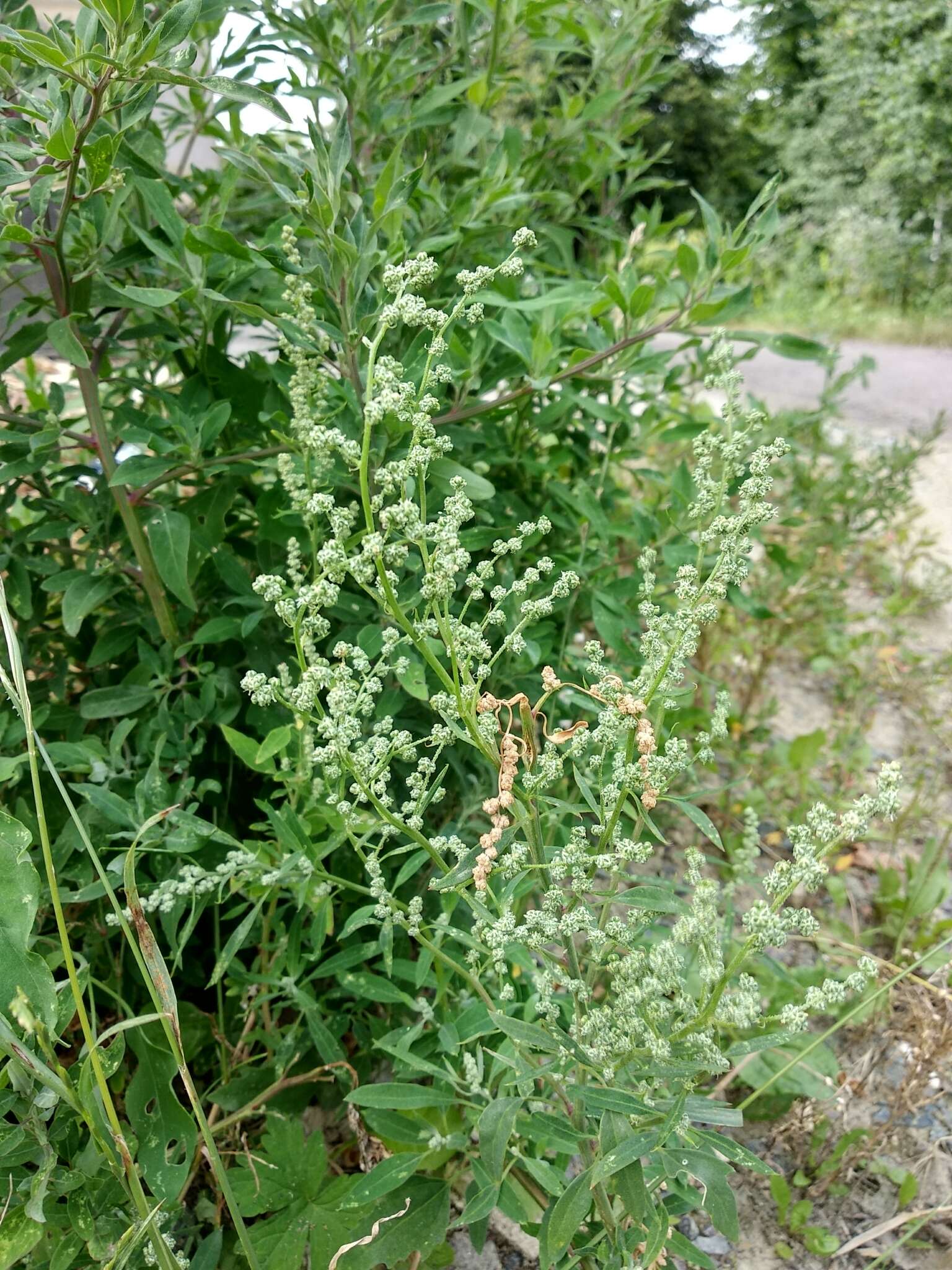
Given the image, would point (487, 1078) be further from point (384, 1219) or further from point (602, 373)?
point (602, 373)

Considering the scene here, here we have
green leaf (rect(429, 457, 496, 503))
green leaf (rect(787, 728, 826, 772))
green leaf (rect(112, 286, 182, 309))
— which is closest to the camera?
green leaf (rect(112, 286, 182, 309))

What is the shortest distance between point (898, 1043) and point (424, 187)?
6.14ft

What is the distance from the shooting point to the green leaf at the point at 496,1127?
3.13 feet

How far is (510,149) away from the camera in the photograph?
1705mm

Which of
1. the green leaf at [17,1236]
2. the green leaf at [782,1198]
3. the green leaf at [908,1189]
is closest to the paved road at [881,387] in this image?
the green leaf at [908,1189]

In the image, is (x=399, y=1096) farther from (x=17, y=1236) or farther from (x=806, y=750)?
(x=806, y=750)

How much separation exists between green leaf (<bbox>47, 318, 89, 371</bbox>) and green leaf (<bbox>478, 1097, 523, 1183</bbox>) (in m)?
1.04

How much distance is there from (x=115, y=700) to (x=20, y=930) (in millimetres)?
517

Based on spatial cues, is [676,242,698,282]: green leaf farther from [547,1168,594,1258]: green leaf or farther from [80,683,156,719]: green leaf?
[547,1168,594,1258]: green leaf

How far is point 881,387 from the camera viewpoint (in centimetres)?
894

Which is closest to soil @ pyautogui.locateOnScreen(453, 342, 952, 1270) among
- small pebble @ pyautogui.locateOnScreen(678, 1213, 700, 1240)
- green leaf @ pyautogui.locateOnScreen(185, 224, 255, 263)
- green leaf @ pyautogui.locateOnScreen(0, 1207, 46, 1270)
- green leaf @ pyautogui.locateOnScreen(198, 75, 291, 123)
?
small pebble @ pyautogui.locateOnScreen(678, 1213, 700, 1240)

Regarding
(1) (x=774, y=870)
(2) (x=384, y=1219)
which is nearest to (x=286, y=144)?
(1) (x=774, y=870)

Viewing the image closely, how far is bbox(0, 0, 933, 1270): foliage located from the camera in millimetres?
932

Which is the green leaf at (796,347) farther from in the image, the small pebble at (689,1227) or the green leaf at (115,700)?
the small pebble at (689,1227)
